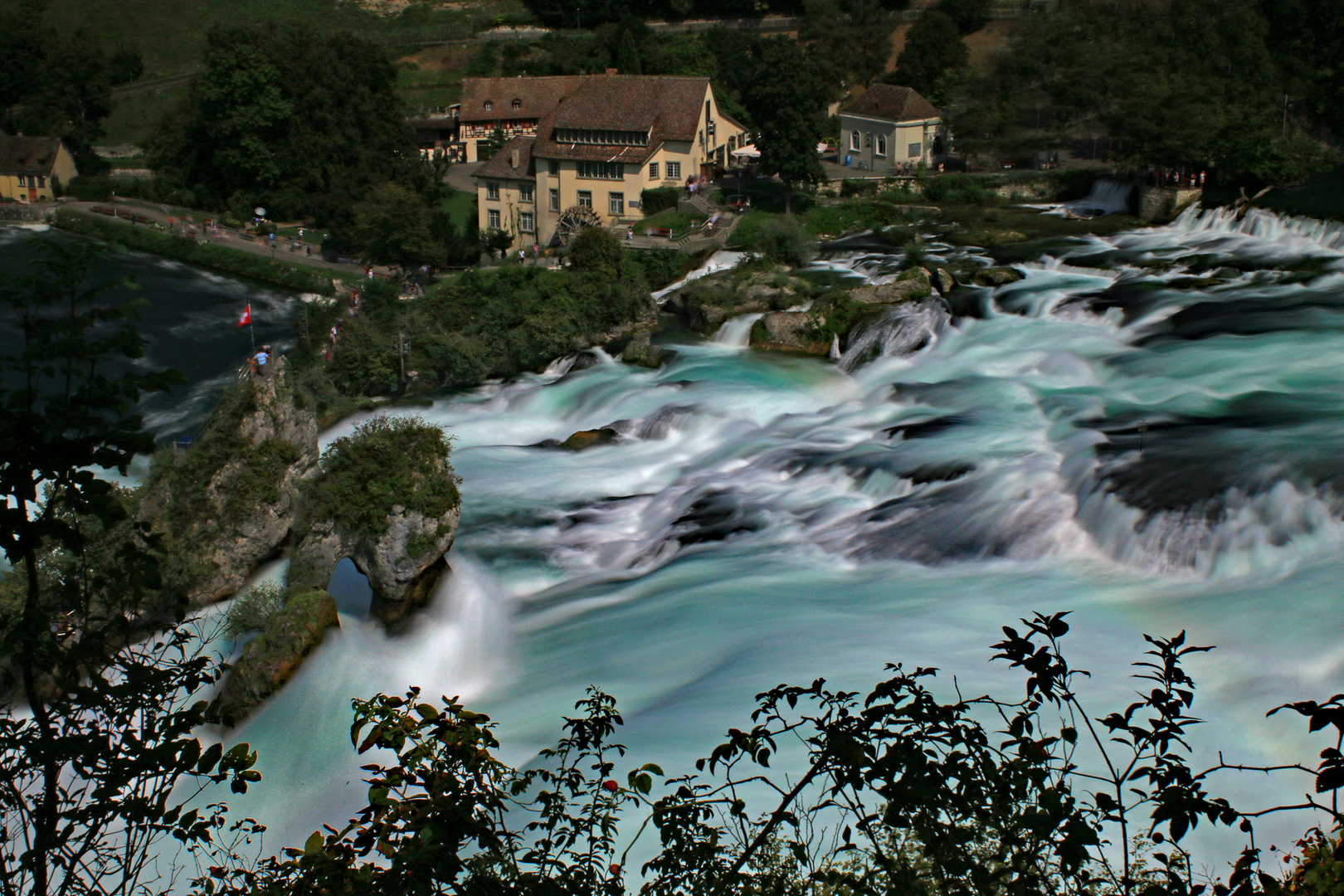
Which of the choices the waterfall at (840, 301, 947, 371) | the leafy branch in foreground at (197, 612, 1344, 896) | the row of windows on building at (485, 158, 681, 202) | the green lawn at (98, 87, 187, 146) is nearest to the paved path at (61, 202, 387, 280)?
the row of windows on building at (485, 158, 681, 202)

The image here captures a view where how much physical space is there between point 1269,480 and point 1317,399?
640 cm

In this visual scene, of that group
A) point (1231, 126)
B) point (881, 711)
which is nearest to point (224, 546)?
point (881, 711)

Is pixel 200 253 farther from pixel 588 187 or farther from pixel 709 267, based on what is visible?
pixel 709 267

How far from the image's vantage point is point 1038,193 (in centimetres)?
6044

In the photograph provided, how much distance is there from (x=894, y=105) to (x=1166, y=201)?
68.5 feet

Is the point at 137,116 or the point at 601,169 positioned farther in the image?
the point at 137,116

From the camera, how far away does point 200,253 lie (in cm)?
6519

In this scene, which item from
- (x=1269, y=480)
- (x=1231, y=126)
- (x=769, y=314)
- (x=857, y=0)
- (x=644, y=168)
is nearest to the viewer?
(x=1269, y=480)

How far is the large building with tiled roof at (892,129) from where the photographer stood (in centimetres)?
6681

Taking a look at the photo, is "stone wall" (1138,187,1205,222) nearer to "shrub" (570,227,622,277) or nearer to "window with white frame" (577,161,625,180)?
"shrub" (570,227,622,277)

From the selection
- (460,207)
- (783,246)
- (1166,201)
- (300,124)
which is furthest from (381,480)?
(300,124)

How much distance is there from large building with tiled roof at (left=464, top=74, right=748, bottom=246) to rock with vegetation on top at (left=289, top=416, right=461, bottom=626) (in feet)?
127

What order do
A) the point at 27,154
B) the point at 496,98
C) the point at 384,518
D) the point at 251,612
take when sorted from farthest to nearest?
the point at 496,98
the point at 27,154
the point at 384,518
the point at 251,612

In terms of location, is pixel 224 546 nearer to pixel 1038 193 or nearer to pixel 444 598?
pixel 444 598
